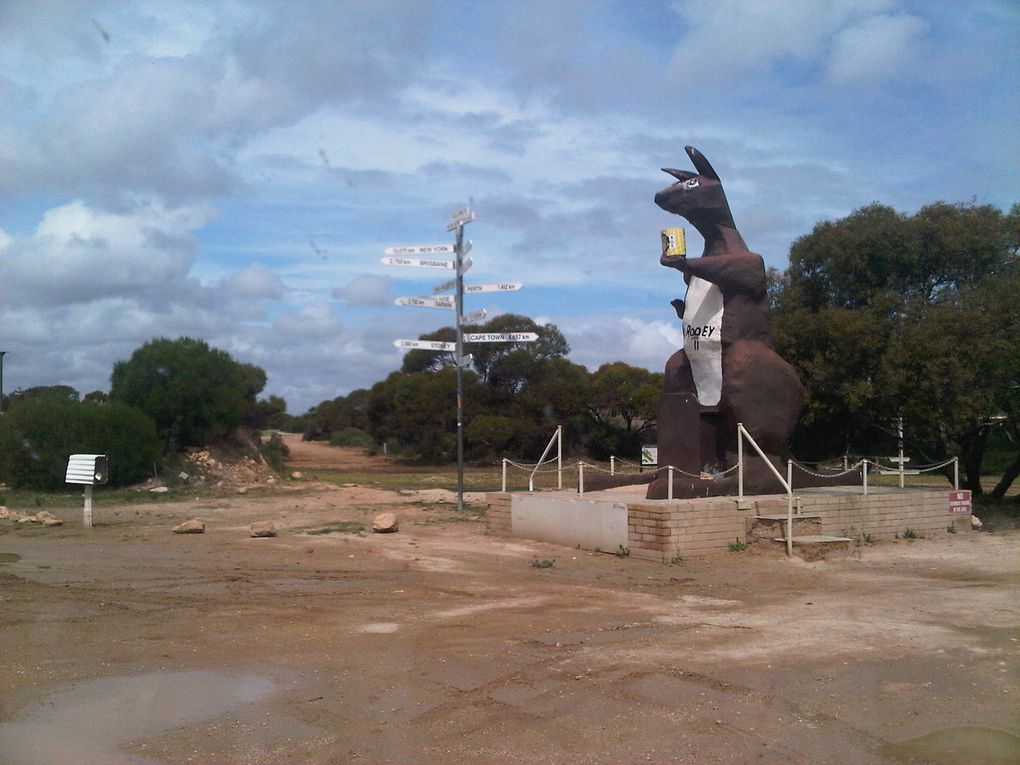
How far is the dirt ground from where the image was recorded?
5441 millimetres

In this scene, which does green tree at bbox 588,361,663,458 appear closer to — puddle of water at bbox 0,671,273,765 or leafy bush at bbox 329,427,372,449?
leafy bush at bbox 329,427,372,449

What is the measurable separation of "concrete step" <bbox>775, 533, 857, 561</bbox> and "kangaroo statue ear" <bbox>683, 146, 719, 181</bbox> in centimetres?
Result: 656

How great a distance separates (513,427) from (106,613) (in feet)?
121

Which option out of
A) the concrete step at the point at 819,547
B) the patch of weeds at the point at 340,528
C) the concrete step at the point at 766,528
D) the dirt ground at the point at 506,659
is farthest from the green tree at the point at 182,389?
the concrete step at the point at 819,547

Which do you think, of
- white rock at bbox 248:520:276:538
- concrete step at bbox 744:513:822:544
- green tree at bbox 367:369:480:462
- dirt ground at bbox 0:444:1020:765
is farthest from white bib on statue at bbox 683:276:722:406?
green tree at bbox 367:369:480:462

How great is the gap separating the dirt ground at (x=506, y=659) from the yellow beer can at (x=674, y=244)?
17.8 ft

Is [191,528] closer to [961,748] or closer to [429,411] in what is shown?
[961,748]

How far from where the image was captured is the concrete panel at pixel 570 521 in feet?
44.6

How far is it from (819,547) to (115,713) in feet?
32.4

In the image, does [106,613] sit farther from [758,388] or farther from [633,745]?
[758,388]

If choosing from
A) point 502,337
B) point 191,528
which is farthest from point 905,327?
point 191,528

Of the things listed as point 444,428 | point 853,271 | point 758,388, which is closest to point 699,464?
point 758,388

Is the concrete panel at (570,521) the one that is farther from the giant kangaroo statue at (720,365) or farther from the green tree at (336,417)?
the green tree at (336,417)

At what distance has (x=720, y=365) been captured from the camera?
15484mm
